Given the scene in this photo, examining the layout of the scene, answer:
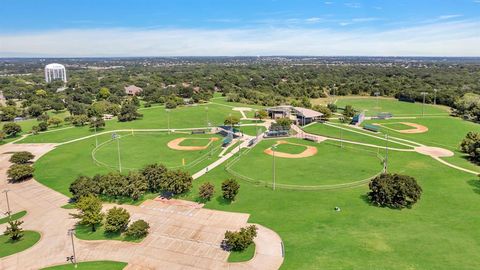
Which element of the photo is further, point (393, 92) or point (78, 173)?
point (393, 92)

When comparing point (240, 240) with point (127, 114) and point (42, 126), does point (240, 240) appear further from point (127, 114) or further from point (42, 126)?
point (42, 126)

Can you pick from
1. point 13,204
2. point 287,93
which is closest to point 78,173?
point 13,204

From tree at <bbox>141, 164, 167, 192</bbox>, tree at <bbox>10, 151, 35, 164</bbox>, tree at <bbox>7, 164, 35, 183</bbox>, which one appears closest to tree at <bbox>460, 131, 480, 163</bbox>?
tree at <bbox>141, 164, 167, 192</bbox>

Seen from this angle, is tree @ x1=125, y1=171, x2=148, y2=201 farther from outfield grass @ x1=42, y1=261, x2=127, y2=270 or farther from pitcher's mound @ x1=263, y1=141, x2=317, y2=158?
pitcher's mound @ x1=263, y1=141, x2=317, y2=158

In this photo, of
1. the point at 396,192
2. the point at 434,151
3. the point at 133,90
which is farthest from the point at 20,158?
the point at 133,90

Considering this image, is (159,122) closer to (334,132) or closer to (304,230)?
(334,132)

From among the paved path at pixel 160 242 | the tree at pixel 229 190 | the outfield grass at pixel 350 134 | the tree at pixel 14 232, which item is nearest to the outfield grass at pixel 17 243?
the tree at pixel 14 232
